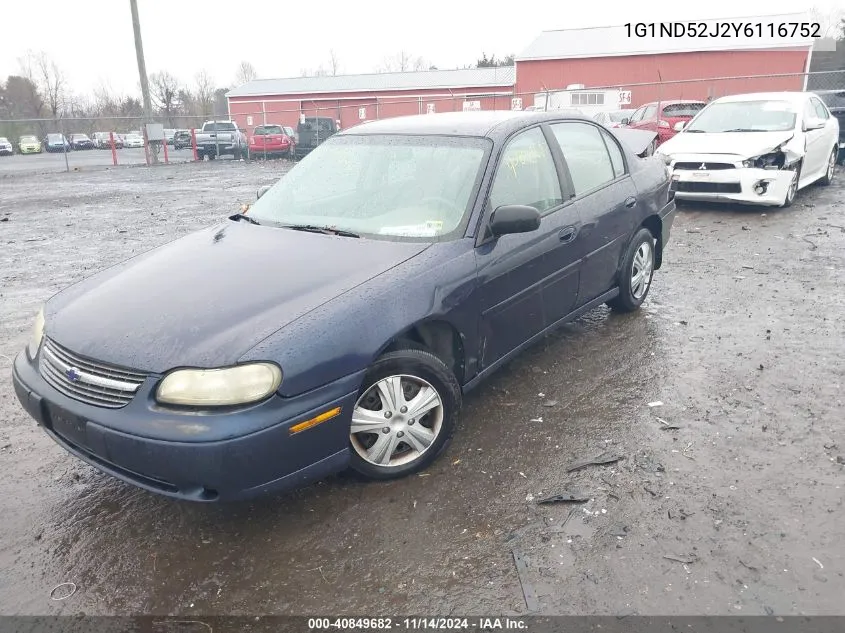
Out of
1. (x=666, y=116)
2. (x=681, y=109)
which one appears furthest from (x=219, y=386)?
(x=681, y=109)

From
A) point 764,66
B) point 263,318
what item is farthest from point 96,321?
point 764,66

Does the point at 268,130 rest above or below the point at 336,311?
above

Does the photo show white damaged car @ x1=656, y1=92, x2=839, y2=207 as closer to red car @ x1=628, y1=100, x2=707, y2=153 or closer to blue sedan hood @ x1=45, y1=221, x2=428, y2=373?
red car @ x1=628, y1=100, x2=707, y2=153

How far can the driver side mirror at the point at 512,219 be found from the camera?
3.39 metres

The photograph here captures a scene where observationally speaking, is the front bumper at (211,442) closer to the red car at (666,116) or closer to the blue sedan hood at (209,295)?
the blue sedan hood at (209,295)

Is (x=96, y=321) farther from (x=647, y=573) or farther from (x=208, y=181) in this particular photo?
(x=208, y=181)

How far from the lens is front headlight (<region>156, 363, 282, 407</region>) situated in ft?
8.22

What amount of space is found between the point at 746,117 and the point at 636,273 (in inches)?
249

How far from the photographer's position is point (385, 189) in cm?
382

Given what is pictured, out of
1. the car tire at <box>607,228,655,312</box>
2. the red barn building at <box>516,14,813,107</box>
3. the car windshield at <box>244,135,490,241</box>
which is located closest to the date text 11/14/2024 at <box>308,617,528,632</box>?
the car windshield at <box>244,135,490,241</box>

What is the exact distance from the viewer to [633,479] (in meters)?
3.12

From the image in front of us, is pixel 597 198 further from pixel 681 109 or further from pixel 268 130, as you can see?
pixel 268 130

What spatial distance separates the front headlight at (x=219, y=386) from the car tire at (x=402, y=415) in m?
0.49

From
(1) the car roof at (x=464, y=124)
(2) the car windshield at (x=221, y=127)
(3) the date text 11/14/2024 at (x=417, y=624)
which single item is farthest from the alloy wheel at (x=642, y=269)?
(2) the car windshield at (x=221, y=127)
